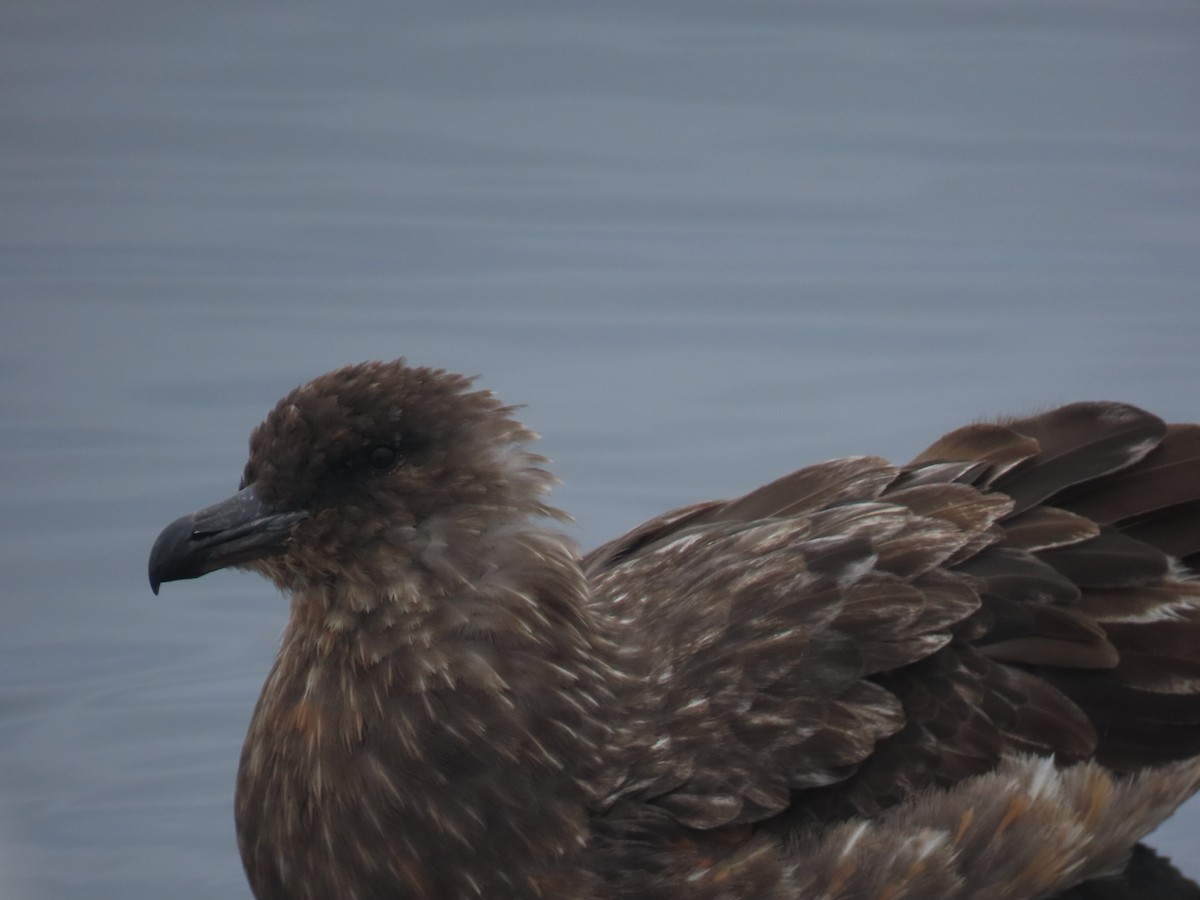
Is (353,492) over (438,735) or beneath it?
over

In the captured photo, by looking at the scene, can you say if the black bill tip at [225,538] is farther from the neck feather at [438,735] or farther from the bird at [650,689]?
the neck feather at [438,735]

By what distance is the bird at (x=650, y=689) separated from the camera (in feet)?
14.2

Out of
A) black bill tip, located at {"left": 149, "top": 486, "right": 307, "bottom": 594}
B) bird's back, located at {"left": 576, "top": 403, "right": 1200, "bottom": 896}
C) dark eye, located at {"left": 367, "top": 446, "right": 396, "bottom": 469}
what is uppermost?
dark eye, located at {"left": 367, "top": 446, "right": 396, "bottom": 469}

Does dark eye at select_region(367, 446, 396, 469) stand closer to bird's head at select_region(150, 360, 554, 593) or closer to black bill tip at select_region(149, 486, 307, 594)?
bird's head at select_region(150, 360, 554, 593)

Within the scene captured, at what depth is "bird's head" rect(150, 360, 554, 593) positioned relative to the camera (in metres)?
4.41

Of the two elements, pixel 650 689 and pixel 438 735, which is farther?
pixel 650 689

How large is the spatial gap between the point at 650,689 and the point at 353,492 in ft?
2.48

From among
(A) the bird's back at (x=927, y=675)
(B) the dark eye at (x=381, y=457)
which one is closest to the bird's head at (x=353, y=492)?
(B) the dark eye at (x=381, y=457)

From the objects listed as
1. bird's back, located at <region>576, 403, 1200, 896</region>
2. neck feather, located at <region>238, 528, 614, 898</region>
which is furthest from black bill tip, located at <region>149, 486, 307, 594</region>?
bird's back, located at <region>576, 403, 1200, 896</region>

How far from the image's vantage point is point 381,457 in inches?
174

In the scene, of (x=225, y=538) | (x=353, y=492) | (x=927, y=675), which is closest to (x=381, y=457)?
(x=353, y=492)

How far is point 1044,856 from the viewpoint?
180 inches

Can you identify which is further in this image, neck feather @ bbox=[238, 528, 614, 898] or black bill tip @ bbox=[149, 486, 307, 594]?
black bill tip @ bbox=[149, 486, 307, 594]

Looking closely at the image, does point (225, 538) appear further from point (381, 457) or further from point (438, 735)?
point (438, 735)
